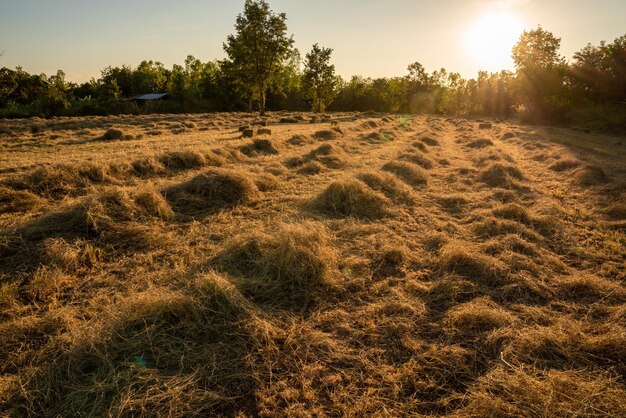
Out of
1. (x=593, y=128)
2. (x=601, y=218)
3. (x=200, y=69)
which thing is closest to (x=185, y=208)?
(x=601, y=218)

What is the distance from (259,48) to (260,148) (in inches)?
1115

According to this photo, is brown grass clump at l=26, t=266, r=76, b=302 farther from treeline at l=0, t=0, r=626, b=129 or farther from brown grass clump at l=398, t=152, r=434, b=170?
treeline at l=0, t=0, r=626, b=129

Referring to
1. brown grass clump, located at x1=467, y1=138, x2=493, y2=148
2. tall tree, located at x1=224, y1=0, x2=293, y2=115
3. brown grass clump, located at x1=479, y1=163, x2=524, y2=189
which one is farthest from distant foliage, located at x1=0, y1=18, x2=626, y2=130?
brown grass clump, located at x1=479, y1=163, x2=524, y2=189

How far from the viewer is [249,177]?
7434 millimetres

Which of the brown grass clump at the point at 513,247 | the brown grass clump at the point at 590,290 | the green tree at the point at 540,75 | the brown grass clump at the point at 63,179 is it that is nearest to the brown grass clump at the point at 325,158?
the brown grass clump at the point at 63,179

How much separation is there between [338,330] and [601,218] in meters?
6.12

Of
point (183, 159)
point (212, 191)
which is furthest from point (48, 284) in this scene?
point (183, 159)

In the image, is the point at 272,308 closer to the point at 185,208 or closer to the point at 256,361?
the point at 256,361

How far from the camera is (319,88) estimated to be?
167 ft

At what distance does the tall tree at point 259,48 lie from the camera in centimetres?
3516

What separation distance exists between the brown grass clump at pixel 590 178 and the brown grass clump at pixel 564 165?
1061mm

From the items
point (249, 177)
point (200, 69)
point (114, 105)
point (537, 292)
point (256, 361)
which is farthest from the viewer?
point (200, 69)

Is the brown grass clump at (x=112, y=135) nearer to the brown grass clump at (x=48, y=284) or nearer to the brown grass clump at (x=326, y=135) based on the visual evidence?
the brown grass clump at (x=326, y=135)

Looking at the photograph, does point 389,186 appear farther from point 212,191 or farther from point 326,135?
point 326,135
